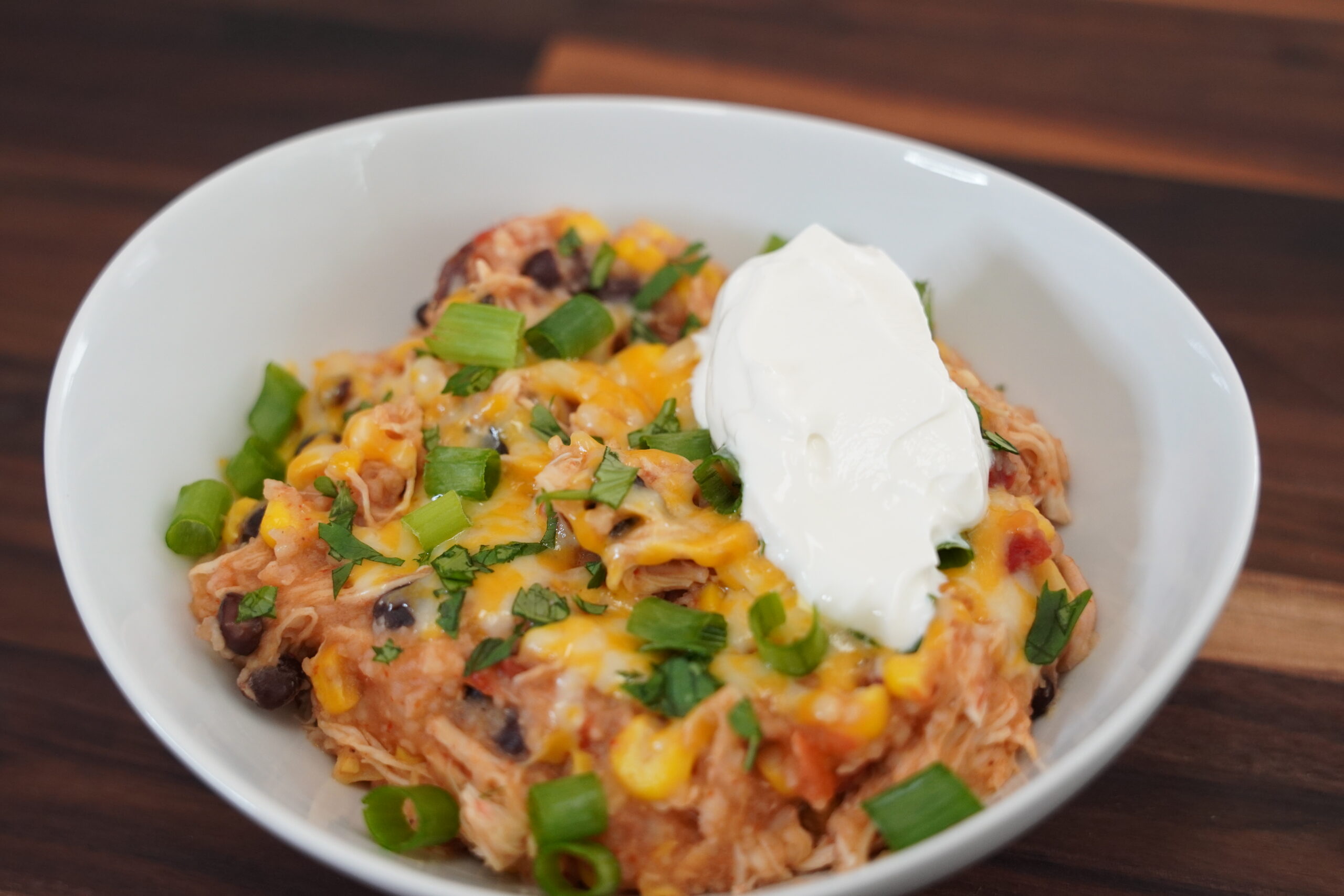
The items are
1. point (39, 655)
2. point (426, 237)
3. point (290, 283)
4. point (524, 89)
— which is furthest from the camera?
point (524, 89)

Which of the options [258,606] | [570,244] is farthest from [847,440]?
[258,606]

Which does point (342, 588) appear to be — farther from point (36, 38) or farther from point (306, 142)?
point (36, 38)

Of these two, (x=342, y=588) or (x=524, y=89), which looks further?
(x=524, y=89)

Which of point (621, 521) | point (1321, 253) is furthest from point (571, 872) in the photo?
point (1321, 253)

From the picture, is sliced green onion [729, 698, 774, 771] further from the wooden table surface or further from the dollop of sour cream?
the wooden table surface

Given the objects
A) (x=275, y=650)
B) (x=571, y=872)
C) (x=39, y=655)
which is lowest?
(x=39, y=655)

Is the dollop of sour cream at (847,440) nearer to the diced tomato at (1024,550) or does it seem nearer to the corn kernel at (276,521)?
the diced tomato at (1024,550)

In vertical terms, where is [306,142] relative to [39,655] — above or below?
above
